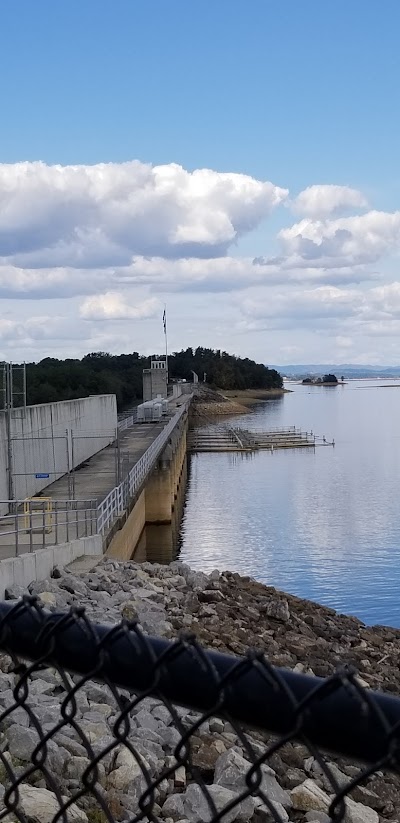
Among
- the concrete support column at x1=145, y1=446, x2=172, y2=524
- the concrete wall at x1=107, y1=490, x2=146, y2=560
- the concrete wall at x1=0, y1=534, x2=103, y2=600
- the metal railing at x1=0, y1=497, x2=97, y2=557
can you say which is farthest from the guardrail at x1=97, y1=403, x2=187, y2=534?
the concrete wall at x1=0, y1=534, x2=103, y2=600

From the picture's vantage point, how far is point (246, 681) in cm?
158

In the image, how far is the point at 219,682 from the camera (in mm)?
1630

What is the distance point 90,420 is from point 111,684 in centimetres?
3869

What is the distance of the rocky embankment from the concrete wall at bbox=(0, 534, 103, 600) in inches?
12.4

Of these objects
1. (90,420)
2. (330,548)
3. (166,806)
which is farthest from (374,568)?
(166,806)

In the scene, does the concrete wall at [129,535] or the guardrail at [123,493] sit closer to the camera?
the guardrail at [123,493]

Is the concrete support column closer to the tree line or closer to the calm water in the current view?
the calm water

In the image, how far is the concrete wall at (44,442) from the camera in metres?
24.8

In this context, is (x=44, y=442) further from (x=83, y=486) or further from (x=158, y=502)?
(x=158, y=502)

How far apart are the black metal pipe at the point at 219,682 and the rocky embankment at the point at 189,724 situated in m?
→ 0.11

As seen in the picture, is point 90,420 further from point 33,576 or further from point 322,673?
point 322,673

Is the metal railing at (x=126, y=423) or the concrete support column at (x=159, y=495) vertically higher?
the metal railing at (x=126, y=423)

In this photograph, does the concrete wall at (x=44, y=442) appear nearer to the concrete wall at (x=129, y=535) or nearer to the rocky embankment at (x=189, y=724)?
the concrete wall at (x=129, y=535)

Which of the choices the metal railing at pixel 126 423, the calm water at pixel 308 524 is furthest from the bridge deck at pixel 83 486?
the calm water at pixel 308 524
